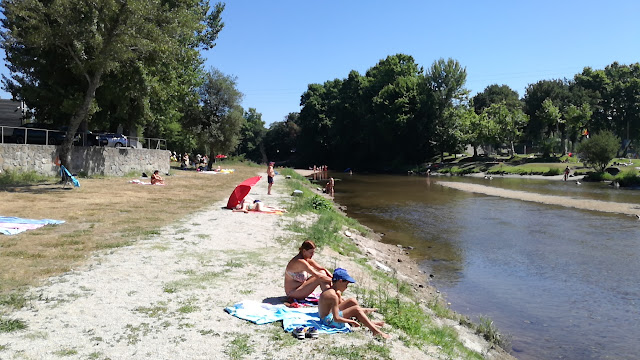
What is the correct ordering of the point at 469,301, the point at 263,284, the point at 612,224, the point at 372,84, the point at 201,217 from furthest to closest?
the point at 372,84 → the point at 612,224 → the point at 201,217 → the point at 469,301 → the point at 263,284

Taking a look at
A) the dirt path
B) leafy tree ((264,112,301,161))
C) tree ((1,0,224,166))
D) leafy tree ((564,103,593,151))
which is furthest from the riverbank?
leafy tree ((264,112,301,161))

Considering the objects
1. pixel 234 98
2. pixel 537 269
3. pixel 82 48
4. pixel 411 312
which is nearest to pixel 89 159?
pixel 82 48

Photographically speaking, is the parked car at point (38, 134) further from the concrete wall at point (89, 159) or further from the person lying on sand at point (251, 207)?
the person lying on sand at point (251, 207)

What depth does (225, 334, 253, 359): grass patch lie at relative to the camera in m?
5.54

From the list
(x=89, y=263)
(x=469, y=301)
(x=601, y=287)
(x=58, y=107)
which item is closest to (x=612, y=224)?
(x=601, y=287)

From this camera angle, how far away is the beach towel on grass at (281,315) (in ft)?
21.5

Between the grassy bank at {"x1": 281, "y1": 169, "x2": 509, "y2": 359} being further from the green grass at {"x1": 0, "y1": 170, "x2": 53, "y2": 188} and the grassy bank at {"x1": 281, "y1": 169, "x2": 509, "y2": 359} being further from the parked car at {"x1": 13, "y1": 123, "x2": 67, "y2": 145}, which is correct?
the parked car at {"x1": 13, "y1": 123, "x2": 67, "y2": 145}

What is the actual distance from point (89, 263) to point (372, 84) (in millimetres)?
86908

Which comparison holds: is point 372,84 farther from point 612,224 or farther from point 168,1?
point 612,224

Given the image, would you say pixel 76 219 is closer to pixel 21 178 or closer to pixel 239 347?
pixel 239 347

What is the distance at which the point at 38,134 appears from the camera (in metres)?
28.0

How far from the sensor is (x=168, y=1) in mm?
31438

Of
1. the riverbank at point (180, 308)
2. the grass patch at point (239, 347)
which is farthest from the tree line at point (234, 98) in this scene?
the grass patch at point (239, 347)

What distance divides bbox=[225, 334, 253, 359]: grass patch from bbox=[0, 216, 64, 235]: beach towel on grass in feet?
29.9
